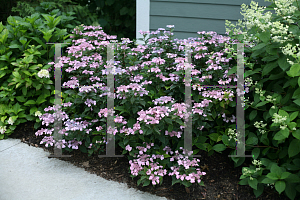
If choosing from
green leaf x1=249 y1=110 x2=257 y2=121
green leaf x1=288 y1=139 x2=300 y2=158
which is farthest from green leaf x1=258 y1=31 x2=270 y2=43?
green leaf x1=288 y1=139 x2=300 y2=158

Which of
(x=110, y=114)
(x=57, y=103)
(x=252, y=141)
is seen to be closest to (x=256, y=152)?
(x=252, y=141)

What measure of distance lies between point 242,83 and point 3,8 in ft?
14.1

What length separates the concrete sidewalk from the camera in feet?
6.32

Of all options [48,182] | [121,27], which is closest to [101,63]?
[48,182]

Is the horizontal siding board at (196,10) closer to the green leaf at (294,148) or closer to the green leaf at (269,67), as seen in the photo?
the green leaf at (269,67)

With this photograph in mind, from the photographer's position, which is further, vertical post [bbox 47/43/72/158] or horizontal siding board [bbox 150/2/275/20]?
horizontal siding board [bbox 150/2/275/20]

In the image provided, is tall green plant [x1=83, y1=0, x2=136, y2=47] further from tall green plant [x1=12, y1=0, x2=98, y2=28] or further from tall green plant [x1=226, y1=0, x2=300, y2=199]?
tall green plant [x1=226, y1=0, x2=300, y2=199]

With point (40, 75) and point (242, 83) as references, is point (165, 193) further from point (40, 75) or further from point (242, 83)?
point (40, 75)

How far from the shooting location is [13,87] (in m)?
2.74

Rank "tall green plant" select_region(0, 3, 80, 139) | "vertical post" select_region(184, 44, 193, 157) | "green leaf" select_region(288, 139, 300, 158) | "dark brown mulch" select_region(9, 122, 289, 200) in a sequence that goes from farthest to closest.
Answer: "tall green plant" select_region(0, 3, 80, 139) < "vertical post" select_region(184, 44, 193, 157) < "dark brown mulch" select_region(9, 122, 289, 200) < "green leaf" select_region(288, 139, 300, 158)

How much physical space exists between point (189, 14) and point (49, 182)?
2530 mm

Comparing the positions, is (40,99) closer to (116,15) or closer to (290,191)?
(290,191)

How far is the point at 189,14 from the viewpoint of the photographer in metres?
3.39

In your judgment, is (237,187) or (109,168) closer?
(237,187)
